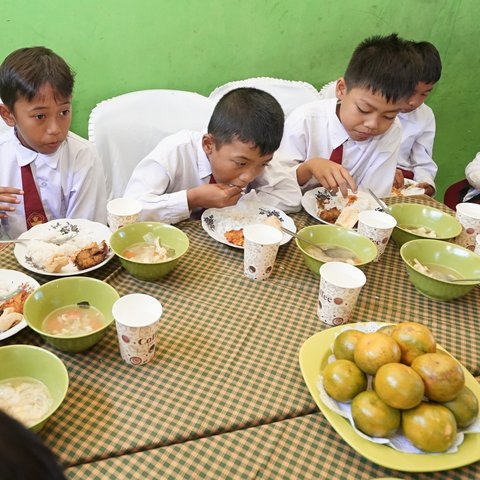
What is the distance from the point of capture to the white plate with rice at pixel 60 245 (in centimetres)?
131

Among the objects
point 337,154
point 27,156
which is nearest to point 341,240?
point 337,154

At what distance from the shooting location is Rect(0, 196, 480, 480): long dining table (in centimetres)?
85

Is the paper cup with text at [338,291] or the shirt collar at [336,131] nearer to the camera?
the paper cup with text at [338,291]

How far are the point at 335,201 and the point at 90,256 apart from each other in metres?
1.05

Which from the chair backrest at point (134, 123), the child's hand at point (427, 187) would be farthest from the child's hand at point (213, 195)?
the child's hand at point (427, 187)

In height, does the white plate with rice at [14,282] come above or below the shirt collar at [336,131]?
below

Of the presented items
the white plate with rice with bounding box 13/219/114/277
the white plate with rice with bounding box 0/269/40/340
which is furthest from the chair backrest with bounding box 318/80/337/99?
the white plate with rice with bounding box 0/269/40/340

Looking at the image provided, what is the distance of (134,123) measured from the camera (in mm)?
2320

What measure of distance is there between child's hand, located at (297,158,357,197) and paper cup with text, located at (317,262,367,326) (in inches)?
27.7

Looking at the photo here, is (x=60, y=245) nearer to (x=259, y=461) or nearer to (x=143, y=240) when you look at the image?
(x=143, y=240)

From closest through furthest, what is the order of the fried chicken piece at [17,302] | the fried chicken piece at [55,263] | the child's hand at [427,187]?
the fried chicken piece at [17,302] < the fried chicken piece at [55,263] < the child's hand at [427,187]

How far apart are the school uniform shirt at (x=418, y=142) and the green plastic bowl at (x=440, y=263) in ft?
5.36

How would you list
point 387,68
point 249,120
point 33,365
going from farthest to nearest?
point 387,68 → point 249,120 → point 33,365

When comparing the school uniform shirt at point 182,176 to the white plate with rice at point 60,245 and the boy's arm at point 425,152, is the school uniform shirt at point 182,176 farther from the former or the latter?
the boy's arm at point 425,152
